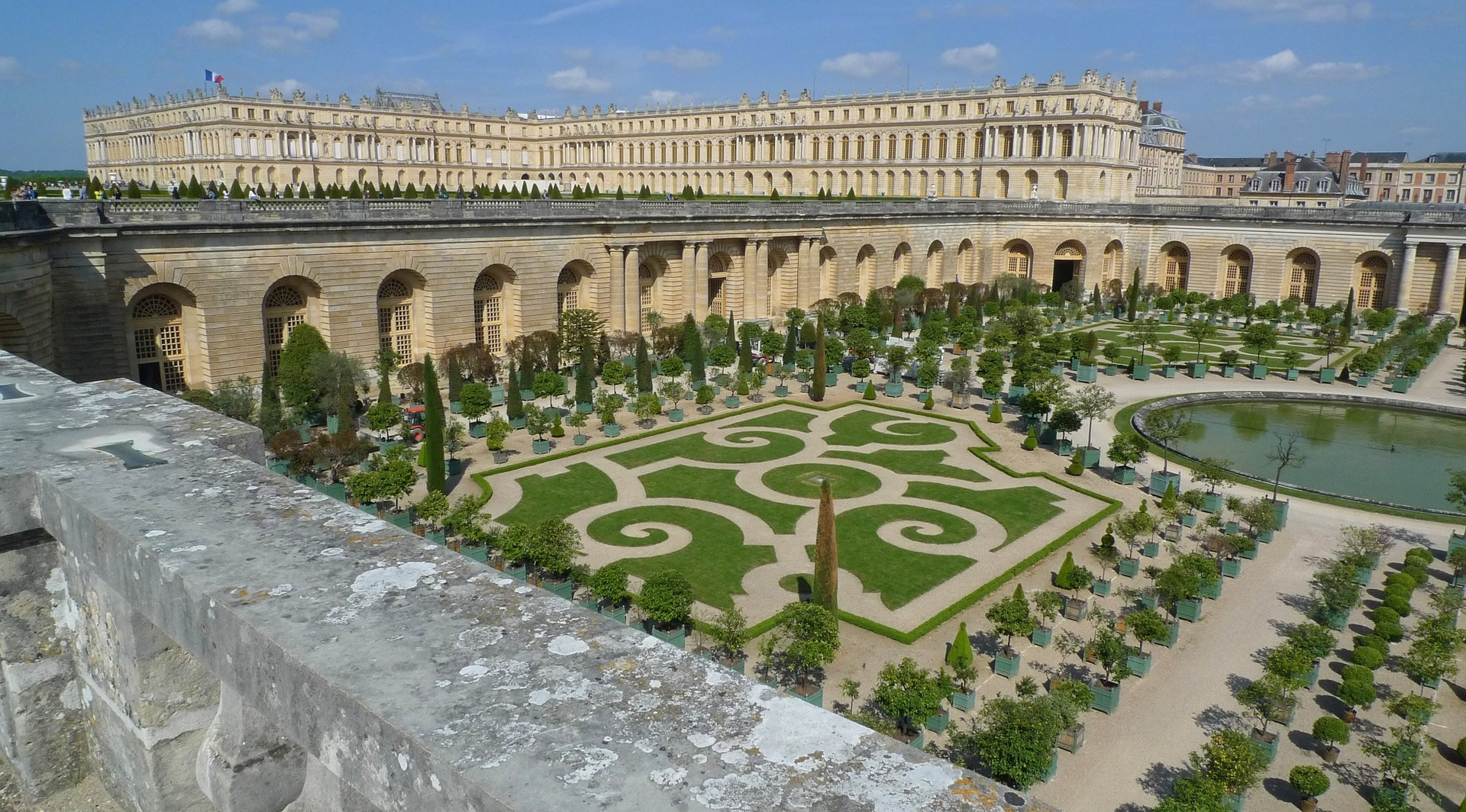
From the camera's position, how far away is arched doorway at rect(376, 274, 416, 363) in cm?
4178

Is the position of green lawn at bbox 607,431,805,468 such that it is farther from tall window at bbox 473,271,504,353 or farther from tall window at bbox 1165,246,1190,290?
tall window at bbox 1165,246,1190,290

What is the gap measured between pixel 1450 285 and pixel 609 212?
51.9 metres

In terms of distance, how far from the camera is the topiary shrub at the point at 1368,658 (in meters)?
18.5

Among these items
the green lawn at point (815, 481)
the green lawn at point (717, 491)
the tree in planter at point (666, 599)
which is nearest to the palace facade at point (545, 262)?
the green lawn at point (717, 491)

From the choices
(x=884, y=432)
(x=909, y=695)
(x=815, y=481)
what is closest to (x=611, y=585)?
(x=909, y=695)

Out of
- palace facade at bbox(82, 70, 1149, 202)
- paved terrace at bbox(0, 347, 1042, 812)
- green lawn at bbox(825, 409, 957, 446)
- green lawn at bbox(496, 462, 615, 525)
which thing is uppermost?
palace facade at bbox(82, 70, 1149, 202)

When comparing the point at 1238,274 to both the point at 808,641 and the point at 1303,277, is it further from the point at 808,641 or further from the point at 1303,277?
the point at 808,641

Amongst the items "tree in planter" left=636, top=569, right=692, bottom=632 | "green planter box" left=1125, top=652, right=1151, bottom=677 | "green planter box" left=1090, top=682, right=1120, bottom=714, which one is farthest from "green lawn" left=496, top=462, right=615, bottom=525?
"green planter box" left=1125, top=652, right=1151, bottom=677

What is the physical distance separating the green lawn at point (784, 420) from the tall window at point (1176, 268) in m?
45.7

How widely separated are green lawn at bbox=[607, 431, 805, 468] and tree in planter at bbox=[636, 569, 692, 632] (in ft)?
39.1

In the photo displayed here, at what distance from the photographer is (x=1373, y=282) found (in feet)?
213

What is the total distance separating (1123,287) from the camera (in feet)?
236

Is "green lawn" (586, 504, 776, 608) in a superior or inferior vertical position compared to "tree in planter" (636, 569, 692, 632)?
inferior

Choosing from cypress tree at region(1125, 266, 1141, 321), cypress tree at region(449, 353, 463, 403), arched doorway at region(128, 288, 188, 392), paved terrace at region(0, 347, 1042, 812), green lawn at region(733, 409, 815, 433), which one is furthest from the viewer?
cypress tree at region(1125, 266, 1141, 321)
